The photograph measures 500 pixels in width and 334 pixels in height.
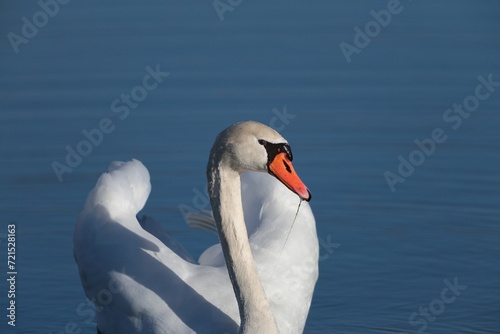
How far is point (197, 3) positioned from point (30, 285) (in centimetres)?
618

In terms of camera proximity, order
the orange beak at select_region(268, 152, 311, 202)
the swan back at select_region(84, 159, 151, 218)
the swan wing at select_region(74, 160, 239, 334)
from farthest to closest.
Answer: the swan back at select_region(84, 159, 151, 218) < the swan wing at select_region(74, 160, 239, 334) < the orange beak at select_region(268, 152, 311, 202)

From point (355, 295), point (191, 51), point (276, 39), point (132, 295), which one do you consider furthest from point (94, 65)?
point (132, 295)

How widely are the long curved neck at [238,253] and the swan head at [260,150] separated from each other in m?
0.16

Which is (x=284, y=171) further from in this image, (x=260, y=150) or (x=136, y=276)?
(x=136, y=276)

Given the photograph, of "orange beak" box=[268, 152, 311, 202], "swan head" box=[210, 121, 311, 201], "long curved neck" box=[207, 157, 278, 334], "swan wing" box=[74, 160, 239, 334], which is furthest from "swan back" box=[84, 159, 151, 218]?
"orange beak" box=[268, 152, 311, 202]

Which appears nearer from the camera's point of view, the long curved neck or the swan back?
the long curved neck

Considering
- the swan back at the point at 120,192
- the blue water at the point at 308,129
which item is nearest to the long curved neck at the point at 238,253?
the swan back at the point at 120,192

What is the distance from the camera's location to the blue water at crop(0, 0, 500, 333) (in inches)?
353

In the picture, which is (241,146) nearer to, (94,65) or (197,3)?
(94,65)

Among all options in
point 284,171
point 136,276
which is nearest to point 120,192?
point 136,276

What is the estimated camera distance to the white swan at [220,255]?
683cm

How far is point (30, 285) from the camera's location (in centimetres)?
905

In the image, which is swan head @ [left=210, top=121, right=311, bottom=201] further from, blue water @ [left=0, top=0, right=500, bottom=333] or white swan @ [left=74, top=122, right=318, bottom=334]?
blue water @ [left=0, top=0, right=500, bottom=333]

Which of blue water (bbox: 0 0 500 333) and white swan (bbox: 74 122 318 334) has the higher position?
white swan (bbox: 74 122 318 334)
